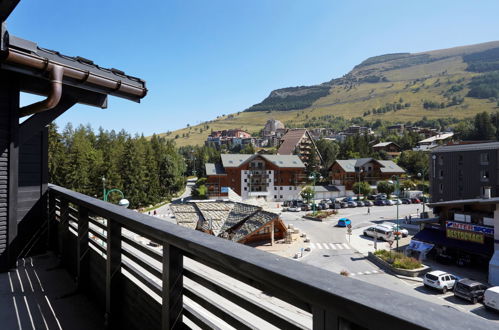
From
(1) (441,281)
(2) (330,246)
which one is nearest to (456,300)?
(1) (441,281)

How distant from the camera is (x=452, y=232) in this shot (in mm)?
23406

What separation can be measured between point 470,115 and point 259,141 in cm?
8984

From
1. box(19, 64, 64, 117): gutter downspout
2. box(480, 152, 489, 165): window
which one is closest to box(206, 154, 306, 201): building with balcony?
box(480, 152, 489, 165): window

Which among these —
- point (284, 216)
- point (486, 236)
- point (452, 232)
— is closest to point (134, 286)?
point (486, 236)

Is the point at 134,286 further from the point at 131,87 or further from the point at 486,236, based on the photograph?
the point at 486,236

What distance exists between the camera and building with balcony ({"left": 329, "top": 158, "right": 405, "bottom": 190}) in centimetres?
5909

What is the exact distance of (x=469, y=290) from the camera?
1641 centimetres

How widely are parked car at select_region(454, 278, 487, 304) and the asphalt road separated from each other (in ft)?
1.00

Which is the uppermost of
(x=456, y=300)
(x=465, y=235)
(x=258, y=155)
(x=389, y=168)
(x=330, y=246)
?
(x=258, y=155)

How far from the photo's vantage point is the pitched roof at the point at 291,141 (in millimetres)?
87250

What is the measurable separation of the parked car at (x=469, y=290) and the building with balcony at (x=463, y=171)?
1677cm

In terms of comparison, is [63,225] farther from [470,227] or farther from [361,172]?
[361,172]

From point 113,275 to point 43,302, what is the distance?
1211 mm

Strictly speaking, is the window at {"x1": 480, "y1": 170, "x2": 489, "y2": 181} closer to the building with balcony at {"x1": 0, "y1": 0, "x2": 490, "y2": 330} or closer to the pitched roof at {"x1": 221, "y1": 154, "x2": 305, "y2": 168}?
the pitched roof at {"x1": 221, "y1": 154, "x2": 305, "y2": 168}
